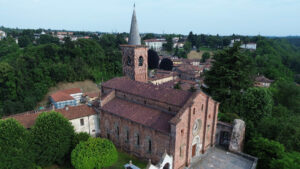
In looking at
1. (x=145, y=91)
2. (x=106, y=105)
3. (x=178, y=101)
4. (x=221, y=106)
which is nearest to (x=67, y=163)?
(x=106, y=105)

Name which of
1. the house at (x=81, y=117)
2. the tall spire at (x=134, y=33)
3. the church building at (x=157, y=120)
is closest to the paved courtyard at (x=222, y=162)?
the church building at (x=157, y=120)

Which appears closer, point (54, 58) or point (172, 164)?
point (172, 164)

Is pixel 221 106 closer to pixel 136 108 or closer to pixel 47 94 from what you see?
pixel 136 108

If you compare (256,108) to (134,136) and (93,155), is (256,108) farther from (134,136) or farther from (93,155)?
(93,155)

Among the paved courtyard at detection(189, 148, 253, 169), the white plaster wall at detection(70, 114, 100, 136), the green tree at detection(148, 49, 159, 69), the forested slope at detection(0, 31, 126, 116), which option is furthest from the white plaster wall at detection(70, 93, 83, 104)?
the green tree at detection(148, 49, 159, 69)

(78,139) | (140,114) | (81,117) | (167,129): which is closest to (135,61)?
(140,114)

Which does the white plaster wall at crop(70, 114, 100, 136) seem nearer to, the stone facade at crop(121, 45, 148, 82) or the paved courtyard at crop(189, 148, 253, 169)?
the stone facade at crop(121, 45, 148, 82)

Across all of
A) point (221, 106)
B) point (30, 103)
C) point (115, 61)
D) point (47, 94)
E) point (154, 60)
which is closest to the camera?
point (221, 106)
